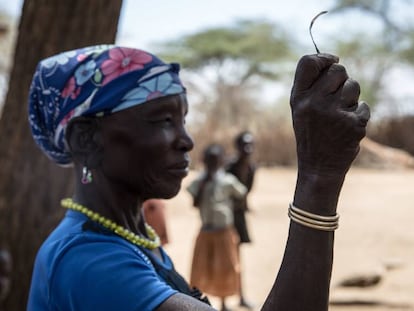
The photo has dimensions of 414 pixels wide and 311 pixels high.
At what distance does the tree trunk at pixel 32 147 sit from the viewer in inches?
118

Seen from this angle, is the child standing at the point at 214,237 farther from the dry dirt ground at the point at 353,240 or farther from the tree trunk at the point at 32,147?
the tree trunk at the point at 32,147

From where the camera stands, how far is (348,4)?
92.9 feet

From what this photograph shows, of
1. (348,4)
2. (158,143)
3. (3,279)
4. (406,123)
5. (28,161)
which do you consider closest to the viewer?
(158,143)

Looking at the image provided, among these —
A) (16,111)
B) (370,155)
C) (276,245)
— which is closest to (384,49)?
(370,155)

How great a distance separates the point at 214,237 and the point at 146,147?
4684 mm

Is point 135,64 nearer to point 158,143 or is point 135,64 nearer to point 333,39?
point 158,143

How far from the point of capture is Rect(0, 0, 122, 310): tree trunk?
118 inches

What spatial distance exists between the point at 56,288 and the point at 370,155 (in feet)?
64.3

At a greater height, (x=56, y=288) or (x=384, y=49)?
(x=384, y=49)

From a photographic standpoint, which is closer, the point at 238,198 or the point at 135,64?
the point at 135,64

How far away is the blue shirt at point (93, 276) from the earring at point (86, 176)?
0.41 ft

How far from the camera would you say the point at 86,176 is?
1414 millimetres

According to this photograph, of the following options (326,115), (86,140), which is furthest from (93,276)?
(326,115)

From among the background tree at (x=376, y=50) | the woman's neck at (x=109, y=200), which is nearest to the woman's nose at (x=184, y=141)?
the woman's neck at (x=109, y=200)
